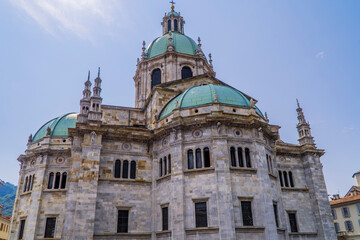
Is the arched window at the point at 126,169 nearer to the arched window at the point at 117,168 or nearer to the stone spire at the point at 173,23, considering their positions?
the arched window at the point at 117,168

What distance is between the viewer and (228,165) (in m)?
25.2

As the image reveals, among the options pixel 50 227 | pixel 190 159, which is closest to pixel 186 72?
pixel 190 159

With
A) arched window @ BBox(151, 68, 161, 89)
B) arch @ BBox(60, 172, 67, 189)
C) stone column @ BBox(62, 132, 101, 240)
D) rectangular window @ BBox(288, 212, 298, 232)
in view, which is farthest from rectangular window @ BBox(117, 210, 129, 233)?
arched window @ BBox(151, 68, 161, 89)

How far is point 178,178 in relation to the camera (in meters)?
25.6

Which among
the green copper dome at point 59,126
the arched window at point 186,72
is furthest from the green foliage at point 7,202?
the arched window at point 186,72

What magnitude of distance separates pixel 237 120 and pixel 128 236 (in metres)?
14.0

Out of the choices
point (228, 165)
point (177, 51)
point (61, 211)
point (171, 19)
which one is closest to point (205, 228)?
point (228, 165)

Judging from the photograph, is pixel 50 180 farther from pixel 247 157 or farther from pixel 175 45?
pixel 175 45

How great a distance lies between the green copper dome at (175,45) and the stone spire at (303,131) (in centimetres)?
1738

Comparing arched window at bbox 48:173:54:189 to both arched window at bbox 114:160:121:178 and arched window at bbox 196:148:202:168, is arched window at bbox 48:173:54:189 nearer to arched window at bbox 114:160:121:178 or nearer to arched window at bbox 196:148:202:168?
arched window at bbox 114:160:121:178

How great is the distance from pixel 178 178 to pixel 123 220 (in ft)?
20.5

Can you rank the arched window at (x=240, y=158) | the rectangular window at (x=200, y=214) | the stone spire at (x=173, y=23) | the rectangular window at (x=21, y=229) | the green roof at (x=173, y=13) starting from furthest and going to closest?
1. the green roof at (x=173, y=13)
2. the stone spire at (x=173, y=23)
3. the rectangular window at (x=21, y=229)
4. the arched window at (x=240, y=158)
5. the rectangular window at (x=200, y=214)

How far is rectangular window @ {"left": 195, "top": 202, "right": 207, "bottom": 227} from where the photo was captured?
2397 centimetres

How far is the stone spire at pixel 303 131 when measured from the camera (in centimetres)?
3516
